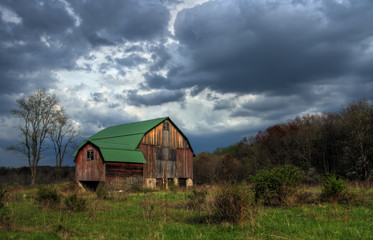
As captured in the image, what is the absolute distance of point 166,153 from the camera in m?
37.5

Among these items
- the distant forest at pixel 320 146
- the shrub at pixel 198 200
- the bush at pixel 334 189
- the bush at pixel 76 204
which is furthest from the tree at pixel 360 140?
the bush at pixel 76 204

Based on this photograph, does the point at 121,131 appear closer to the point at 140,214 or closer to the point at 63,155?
the point at 63,155

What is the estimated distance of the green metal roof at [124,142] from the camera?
3170cm

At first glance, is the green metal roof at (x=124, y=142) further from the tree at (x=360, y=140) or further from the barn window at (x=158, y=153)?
the tree at (x=360, y=140)

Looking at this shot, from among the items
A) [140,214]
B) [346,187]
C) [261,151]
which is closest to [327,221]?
[346,187]

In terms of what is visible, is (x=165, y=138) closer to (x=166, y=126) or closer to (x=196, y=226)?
(x=166, y=126)

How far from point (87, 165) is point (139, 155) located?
581 centimetres

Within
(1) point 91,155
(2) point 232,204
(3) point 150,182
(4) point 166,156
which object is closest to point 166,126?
(4) point 166,156

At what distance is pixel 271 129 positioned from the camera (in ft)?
192

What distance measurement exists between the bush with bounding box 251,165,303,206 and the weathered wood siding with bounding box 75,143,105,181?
67.8ft

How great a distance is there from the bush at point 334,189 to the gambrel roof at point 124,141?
2154cm

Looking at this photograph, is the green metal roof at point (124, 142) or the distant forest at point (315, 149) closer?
the green metal roof at point (124, 142)

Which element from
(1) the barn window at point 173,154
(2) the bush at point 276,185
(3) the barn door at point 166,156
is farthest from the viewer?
(1) the barn window at point 173,154

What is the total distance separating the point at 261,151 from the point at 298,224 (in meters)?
44.8
